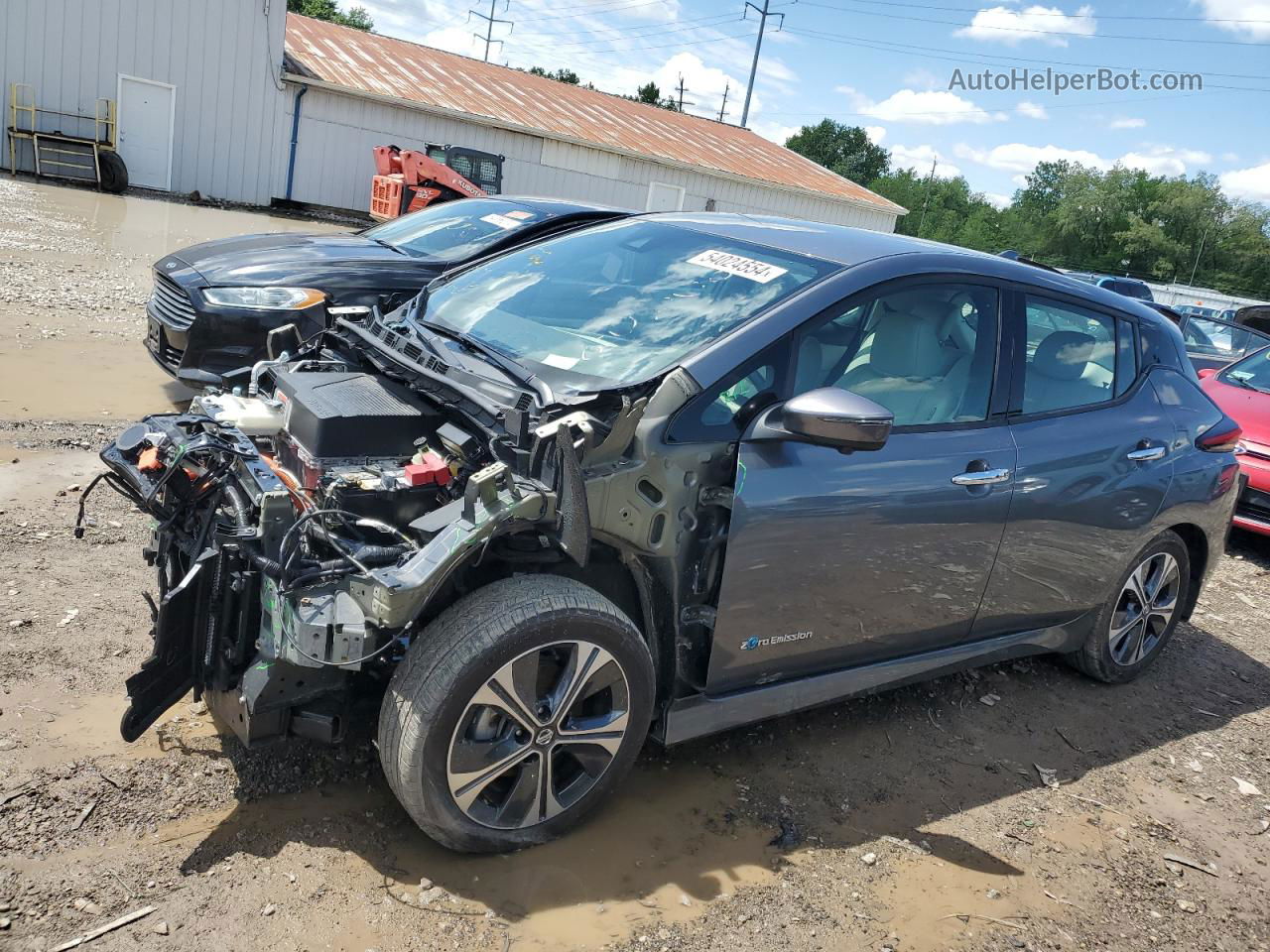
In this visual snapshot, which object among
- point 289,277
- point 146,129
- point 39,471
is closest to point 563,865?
point 39,471

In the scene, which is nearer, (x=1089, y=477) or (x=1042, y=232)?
(x=1089, y=477)

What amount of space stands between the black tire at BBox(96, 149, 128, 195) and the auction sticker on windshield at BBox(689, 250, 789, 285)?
2162cm

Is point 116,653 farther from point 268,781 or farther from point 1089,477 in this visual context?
point 1089,477

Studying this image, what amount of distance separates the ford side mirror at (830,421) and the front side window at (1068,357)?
1.20 m

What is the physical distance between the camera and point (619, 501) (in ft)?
9.39

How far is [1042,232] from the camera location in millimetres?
78625

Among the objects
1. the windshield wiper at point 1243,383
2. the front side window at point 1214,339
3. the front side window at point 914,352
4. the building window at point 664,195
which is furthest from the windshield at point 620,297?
the building window at point 664,195

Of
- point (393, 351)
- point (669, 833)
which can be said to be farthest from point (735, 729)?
point (393, 351)

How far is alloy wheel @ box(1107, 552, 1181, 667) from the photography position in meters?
4.60

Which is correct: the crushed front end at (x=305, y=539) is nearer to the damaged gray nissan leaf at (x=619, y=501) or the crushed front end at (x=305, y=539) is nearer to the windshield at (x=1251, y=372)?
the damaged gray nissan leaf at (x=619, y=501)

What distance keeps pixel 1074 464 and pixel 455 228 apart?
512 cm

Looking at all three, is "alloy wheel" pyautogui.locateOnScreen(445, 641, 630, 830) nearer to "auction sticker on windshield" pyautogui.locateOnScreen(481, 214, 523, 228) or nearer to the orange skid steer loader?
"auction sticker on windshield" pyautogui.locateOnScreen(481, 214, 523, 228)

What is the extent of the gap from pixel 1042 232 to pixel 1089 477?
272 feet

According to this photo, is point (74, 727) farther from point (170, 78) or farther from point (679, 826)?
point (170, 78)
